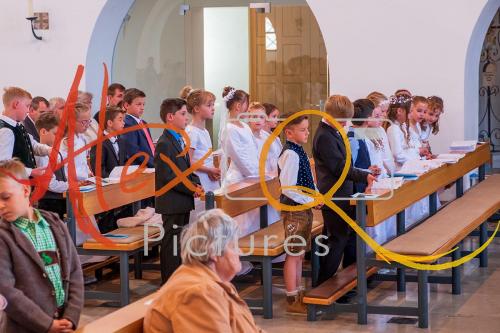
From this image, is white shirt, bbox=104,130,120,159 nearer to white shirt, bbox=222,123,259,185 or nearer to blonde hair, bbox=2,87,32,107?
white shirt, bbox=222,123,259,185

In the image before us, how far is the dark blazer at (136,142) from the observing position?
784 cm

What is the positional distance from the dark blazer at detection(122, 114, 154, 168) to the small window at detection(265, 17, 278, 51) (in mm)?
3503

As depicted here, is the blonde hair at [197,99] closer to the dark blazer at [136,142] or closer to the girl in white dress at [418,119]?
the dark blazer at [136,142]

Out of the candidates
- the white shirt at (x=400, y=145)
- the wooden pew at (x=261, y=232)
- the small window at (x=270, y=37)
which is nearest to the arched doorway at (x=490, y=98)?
the small window at (x=270, y=37)

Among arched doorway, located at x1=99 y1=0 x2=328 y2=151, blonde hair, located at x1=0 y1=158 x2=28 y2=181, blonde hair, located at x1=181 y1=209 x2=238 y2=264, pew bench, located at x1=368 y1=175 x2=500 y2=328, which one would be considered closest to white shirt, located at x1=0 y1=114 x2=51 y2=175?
pew bench, located at x1=368 y1=175 x2=500 y2=328

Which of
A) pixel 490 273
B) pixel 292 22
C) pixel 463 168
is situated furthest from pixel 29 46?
pixel 490 273

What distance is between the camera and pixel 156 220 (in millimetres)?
7219

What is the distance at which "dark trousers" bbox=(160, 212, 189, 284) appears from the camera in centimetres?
668

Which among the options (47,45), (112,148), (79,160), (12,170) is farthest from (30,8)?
(12,170)

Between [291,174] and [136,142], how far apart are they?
206 centimetres

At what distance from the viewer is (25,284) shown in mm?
3852

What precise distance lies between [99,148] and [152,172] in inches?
18.2

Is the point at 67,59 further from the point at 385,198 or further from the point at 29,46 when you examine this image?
the point at 385,198

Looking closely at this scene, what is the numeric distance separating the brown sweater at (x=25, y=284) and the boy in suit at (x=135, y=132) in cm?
390
